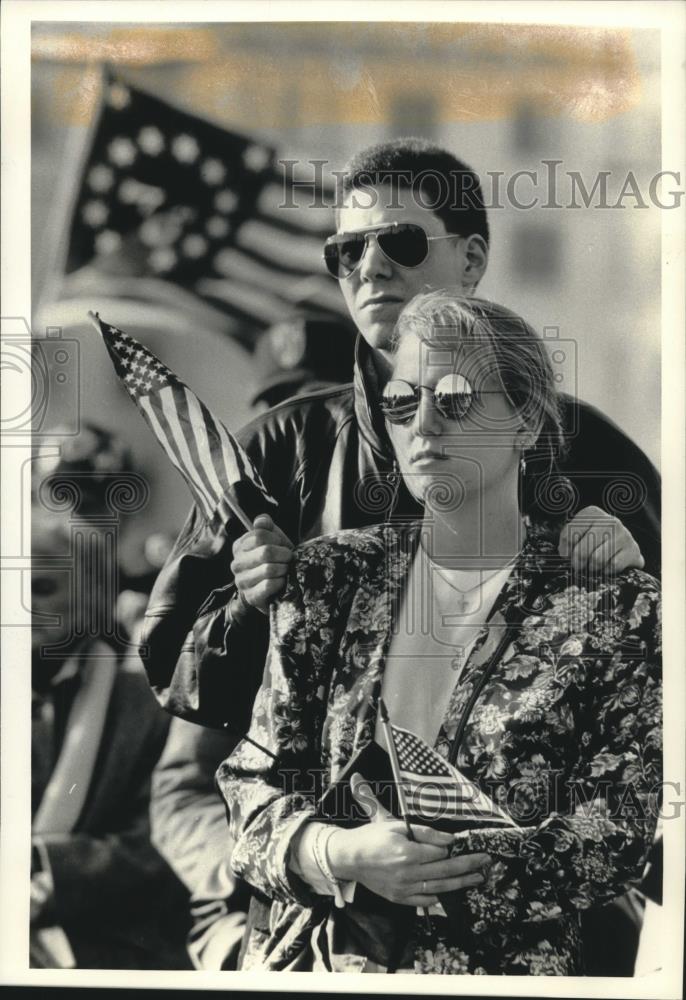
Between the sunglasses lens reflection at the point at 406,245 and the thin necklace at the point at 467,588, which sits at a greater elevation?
the sunglasses lens reflection at the point at 406,245

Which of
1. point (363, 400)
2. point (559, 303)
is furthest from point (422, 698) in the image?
point (559, 303)

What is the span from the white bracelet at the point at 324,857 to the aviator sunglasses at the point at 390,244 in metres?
1.53

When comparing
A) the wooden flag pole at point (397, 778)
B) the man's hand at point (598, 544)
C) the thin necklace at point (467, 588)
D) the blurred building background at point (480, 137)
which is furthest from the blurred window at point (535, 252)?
the wooden flag pole at point (397, 778)

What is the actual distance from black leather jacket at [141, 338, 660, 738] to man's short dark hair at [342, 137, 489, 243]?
44 cm

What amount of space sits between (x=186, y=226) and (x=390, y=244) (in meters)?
0.59

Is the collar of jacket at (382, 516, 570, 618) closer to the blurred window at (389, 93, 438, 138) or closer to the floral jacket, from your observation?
the floral jacket

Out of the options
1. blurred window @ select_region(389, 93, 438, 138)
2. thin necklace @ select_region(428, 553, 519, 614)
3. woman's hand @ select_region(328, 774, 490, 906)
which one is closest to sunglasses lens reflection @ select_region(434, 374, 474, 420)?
thin necklace @ select_region(428, 553, 519, 614)

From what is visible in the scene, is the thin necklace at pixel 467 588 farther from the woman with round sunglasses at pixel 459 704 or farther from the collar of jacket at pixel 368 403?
the collar of jacket at pixel 368 403

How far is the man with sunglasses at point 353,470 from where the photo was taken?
8.90ft

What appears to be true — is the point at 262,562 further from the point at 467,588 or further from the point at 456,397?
the point at 456,397

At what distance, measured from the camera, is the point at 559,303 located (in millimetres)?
2742

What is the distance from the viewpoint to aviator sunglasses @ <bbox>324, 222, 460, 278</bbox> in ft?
8.91

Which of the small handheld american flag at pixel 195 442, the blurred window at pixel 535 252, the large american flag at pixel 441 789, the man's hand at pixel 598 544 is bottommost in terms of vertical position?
the large american flag at pixel 441 789

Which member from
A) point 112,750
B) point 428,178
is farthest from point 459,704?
point 428,178
